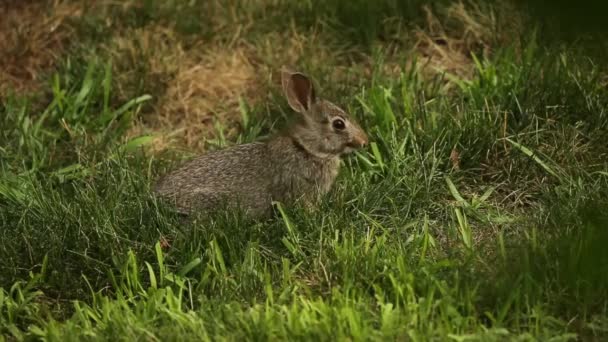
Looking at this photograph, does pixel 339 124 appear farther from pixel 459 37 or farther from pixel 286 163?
pixel 459 37

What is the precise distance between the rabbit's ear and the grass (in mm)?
485

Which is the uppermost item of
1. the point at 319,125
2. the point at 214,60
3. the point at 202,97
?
the point at 214,60

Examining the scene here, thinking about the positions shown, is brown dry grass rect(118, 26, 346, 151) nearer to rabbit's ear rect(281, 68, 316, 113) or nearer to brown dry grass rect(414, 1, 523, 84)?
brown dry grass rect(414, 1, 523, 84)

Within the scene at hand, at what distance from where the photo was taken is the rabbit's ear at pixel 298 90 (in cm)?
496

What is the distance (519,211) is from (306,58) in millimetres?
2059

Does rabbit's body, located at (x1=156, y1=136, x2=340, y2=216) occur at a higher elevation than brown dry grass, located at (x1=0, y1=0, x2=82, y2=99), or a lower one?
lower

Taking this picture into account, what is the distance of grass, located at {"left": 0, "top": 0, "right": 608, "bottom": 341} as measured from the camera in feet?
11.4

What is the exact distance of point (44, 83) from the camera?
614 centimetres

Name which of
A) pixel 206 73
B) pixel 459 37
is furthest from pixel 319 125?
pixel 459 37

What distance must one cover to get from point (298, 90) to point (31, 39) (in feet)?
8.39

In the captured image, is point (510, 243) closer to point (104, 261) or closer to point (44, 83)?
point (104, 261)

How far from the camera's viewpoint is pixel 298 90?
507 centimetres

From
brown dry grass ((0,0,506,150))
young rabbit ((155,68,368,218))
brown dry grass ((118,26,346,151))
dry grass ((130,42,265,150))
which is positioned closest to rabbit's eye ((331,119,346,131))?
young rabbit ((155,68,368,218))

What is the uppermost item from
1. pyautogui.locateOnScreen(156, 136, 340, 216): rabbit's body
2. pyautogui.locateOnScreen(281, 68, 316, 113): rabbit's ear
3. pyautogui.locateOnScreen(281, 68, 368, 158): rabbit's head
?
pyautogui.locateOnScreen(281, 68, 316, 113): rabbit's ear
